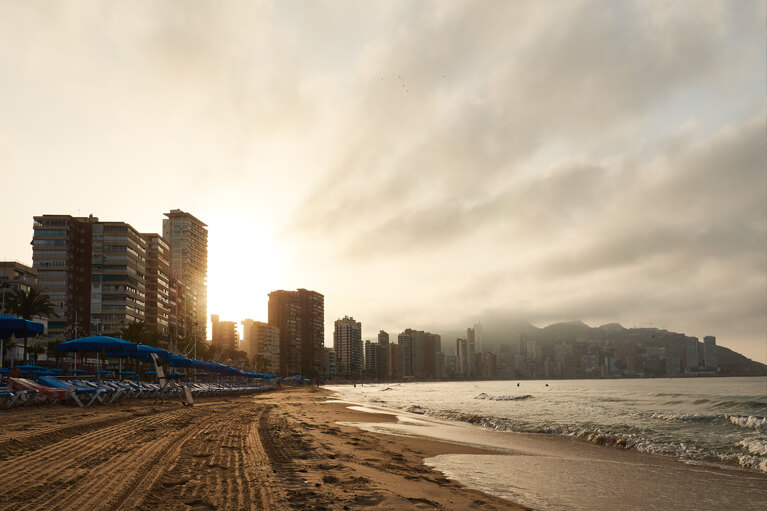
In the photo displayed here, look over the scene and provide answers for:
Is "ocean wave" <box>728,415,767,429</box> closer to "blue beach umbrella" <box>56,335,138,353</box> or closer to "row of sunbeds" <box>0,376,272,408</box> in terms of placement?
"row of sunbeds" <box>0,376,272,408</box>

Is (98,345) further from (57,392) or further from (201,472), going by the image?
(201,472)

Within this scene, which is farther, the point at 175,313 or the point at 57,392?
the point at 175,313

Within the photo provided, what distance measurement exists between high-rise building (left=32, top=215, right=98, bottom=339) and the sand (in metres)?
108

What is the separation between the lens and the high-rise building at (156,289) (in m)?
127

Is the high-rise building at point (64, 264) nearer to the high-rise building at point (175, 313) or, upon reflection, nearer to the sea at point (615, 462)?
the high-rise building at point (175, 313)

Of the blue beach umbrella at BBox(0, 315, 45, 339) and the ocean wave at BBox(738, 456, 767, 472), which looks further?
the blue beach umbrella at BBox(0, 315, 45, 339)

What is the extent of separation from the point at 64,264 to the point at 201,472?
11780 cm

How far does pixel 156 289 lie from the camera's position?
12888cm

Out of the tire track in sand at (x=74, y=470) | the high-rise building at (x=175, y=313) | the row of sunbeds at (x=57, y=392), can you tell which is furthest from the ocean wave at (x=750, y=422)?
the high-rise building at (x=175, y=313)

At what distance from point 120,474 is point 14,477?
1.28 meters

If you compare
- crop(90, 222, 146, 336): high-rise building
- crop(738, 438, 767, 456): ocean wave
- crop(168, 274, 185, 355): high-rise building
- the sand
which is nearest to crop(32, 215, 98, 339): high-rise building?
crop(90, 222, 146, 336): high-rise building

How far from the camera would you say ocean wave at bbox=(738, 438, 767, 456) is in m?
14.0

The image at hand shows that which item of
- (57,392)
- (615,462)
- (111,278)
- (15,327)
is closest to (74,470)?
(615,462)

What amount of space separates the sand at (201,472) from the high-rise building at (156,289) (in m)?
124
